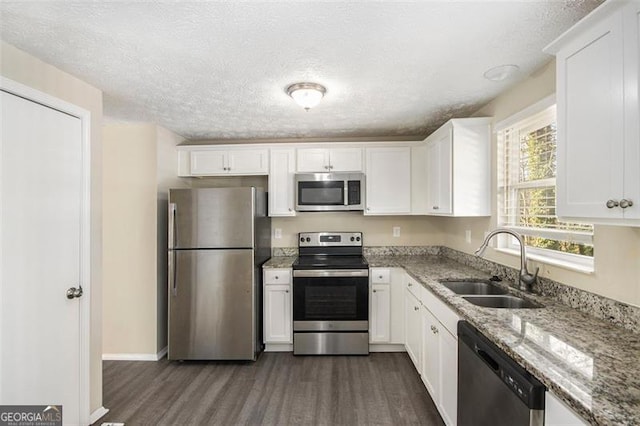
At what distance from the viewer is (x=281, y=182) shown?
338cm

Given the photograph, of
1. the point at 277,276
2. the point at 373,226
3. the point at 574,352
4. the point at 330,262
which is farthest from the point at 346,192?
the point at 574,352

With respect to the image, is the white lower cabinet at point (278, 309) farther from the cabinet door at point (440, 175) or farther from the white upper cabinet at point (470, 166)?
the white upper cabinet at point (470, 166)

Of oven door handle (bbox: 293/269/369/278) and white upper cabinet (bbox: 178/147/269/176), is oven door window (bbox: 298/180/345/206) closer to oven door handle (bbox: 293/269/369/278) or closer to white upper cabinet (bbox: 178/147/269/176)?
white upper cabinet (bbox: 178/147/269/176)

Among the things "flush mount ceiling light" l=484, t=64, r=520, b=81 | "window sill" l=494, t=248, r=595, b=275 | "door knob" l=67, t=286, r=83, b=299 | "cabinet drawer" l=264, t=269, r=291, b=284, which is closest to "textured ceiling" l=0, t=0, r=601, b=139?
"flush mount ceiling light" l=484, t=64, r=520, b=81

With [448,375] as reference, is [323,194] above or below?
above

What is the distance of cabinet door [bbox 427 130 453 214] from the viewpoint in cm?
257

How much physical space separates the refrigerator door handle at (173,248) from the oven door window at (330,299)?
1.16 meters

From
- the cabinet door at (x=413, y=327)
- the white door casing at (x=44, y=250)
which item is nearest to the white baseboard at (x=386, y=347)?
the cabinet door at (x=413, y=327)

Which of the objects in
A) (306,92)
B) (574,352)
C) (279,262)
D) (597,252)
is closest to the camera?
(574,352)

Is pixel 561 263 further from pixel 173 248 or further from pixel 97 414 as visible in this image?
pixel 97 414

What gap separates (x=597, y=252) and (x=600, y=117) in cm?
75

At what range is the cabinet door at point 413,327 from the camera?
100 inches

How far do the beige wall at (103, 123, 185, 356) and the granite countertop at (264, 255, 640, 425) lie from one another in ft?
8.91

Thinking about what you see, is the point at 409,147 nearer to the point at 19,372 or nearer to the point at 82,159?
the point at 82,159
